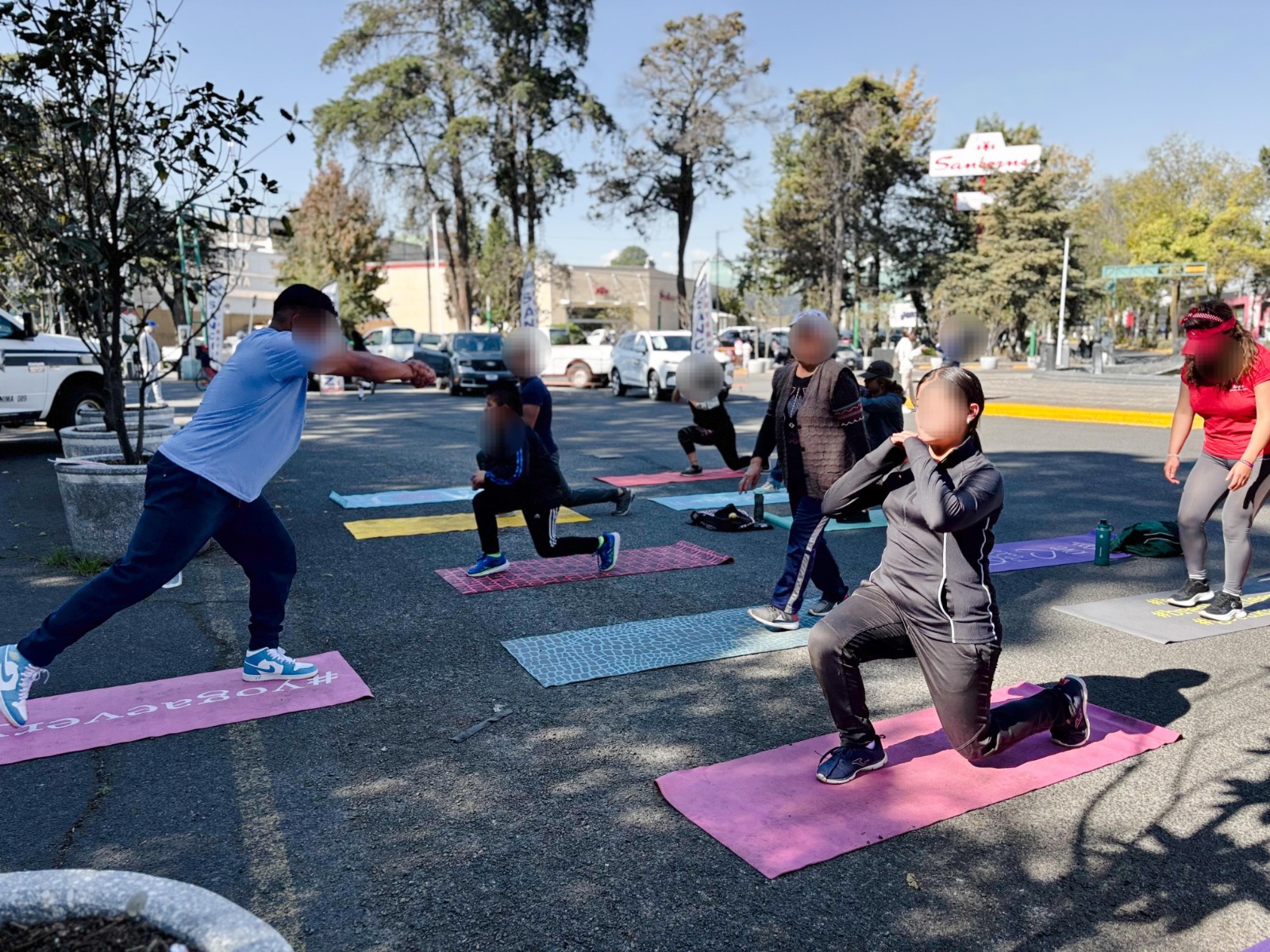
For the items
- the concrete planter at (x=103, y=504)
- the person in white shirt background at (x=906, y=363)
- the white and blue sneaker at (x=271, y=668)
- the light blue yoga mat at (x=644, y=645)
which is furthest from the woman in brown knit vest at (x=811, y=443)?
the person in white shirt background at (x=906, y=363)

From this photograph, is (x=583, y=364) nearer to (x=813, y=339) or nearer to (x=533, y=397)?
(x=533, y=397)

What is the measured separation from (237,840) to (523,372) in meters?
4.37

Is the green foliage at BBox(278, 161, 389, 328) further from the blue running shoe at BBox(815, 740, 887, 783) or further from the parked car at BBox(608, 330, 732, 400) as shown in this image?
the blue running shoe at BBox(815, 740, 887, 783)

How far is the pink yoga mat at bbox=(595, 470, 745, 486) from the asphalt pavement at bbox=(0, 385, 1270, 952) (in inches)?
176

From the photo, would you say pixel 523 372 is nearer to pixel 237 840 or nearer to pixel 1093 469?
pixel 237 840

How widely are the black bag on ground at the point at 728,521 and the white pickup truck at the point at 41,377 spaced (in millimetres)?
8946

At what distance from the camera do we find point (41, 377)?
13.1 meters

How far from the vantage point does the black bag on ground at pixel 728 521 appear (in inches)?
326

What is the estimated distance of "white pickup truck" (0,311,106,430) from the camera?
1289 cm

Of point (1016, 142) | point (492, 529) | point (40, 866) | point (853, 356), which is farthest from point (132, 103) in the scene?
point (1016, 142)

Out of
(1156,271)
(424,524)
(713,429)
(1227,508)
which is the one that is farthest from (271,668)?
(1156,271)

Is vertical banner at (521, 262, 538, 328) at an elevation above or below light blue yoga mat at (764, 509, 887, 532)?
above

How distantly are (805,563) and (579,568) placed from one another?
2146mm

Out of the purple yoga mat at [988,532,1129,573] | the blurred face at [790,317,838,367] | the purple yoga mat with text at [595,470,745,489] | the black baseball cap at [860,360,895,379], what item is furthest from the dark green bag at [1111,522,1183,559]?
the purple yoga mat with text at [595,470,745,489]
